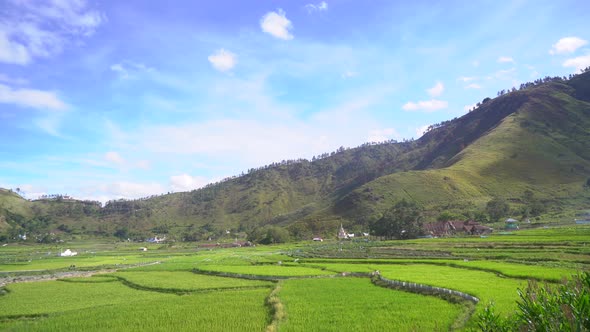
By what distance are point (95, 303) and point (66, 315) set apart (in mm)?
4859

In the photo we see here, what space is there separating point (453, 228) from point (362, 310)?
77.7 metres

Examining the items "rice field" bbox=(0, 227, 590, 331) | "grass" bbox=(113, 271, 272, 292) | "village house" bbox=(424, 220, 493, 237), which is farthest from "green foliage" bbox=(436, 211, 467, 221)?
"grass" bbox=(113, 271, 272, 292)

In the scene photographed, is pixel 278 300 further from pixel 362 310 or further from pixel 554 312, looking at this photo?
pixel 554 312

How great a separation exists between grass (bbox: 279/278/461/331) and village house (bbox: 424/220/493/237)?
67.5 meters

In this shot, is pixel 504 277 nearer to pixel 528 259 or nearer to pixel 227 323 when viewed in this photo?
pixel 528 259

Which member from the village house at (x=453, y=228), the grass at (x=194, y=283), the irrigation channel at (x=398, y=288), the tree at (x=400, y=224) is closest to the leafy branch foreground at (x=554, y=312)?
the irrigation channel at (x=398, y=288)

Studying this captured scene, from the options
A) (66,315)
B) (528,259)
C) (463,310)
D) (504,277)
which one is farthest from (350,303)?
(528,259)

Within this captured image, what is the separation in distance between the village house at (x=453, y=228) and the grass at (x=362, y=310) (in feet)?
221

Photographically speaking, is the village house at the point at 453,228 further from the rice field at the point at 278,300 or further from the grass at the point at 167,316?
the grass at the point at 167,316

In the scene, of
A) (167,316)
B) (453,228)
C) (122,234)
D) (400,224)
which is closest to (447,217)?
(453,228)

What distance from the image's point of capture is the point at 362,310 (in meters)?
22.0

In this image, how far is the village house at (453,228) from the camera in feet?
288

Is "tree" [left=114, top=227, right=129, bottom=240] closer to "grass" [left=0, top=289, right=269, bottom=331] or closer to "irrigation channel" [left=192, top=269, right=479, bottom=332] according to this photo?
"irrigation channel" [left=192, top=269, right=479, bottom=332]

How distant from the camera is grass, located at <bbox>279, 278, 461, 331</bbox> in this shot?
18844 millimetres
